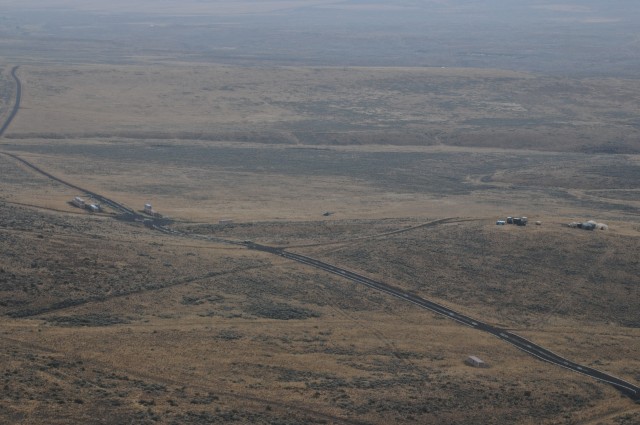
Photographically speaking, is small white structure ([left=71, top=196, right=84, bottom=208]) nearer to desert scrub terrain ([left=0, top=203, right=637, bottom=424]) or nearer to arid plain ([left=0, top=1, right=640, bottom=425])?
arid plain ([left=0, top=1, right=640, bottom=425])

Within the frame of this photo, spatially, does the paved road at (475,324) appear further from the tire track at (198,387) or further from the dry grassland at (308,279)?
the tire track at (198,387)

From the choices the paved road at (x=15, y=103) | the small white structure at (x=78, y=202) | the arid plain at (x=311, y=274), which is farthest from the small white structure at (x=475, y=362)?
the paved road at (x=15, y=103)

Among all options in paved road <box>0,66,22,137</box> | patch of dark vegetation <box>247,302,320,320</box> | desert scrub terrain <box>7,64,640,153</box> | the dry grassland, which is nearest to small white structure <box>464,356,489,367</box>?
the dry grassland

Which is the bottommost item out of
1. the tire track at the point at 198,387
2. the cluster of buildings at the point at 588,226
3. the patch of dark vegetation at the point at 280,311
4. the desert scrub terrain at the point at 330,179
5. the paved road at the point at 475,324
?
the desert scrub terrain at the point at 330,179

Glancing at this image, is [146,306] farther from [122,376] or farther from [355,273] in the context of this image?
[355,273]

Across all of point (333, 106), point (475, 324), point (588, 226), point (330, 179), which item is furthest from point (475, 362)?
point (333, 106)

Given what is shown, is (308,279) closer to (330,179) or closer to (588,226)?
(588,226)
